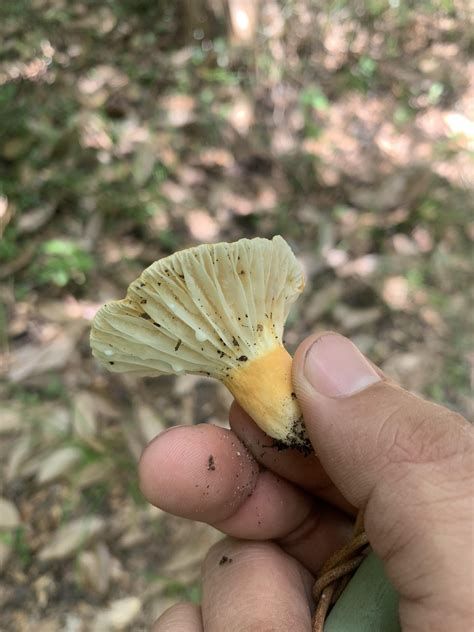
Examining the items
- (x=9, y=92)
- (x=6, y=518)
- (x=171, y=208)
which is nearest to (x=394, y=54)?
(x=171, y=208)

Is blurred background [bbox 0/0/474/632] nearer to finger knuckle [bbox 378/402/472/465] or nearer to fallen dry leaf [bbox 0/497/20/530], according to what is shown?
fallen dry leaf [bbox 0/497/20/530]

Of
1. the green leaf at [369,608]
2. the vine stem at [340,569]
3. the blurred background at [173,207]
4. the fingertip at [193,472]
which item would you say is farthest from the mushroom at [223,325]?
the blurred background at [173,207]

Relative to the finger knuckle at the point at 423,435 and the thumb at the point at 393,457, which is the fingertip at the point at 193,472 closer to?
the thumb at the point at 393,457

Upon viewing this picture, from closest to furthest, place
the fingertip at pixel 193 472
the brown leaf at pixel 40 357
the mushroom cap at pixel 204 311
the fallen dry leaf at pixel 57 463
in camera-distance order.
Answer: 1. the mushroom cap at pixel 204 311
2. the fingertip at pixel 193 472
3. the fallen dry leaf at pixel 57 463
4. the brown leaf at pixel 40 357

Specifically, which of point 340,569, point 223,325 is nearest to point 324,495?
point 340,569

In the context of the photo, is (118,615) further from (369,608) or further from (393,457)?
(393,457)

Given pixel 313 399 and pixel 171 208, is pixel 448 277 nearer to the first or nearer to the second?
pixel 171 208
